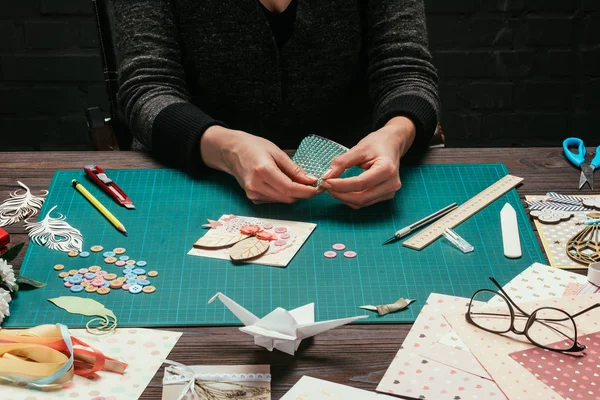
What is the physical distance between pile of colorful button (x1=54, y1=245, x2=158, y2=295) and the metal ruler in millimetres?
396

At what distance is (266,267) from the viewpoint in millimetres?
1025

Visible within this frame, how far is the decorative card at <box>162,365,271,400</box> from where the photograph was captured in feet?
2.53

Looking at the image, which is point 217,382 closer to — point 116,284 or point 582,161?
point 116,284

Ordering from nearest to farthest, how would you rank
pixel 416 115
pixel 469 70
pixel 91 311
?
1. pixel 91 311
2. pixel 416 115
3. pixel 469 70

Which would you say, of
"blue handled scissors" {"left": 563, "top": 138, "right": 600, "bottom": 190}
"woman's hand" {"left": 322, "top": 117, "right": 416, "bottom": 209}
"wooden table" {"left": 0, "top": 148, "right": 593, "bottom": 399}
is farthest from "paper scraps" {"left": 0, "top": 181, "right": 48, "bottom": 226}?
"blue handled scissors" {"left": 563, "top": 138, "right": 600, "bottom": 190}

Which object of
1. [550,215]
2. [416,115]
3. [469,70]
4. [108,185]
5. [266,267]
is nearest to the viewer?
[266,267]

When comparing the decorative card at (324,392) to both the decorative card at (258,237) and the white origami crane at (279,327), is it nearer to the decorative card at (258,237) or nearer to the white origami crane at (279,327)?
the white origami crane at (279,327)

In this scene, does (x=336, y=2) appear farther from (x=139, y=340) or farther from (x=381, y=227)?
(x=139, y=340)

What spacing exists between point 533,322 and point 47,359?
58 cm

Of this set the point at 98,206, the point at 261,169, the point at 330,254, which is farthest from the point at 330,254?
the point at 98,206

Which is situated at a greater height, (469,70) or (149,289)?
(149,289)

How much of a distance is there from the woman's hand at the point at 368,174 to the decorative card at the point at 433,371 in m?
0.35

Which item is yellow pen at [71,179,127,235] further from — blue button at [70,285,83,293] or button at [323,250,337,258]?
button at [323,250,337,258]

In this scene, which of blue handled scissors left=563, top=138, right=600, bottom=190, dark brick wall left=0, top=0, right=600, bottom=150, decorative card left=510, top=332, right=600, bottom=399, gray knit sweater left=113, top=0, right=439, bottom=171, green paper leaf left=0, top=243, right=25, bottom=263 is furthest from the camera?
dark brick wall left=0, top=0, right=600, bottom=150
